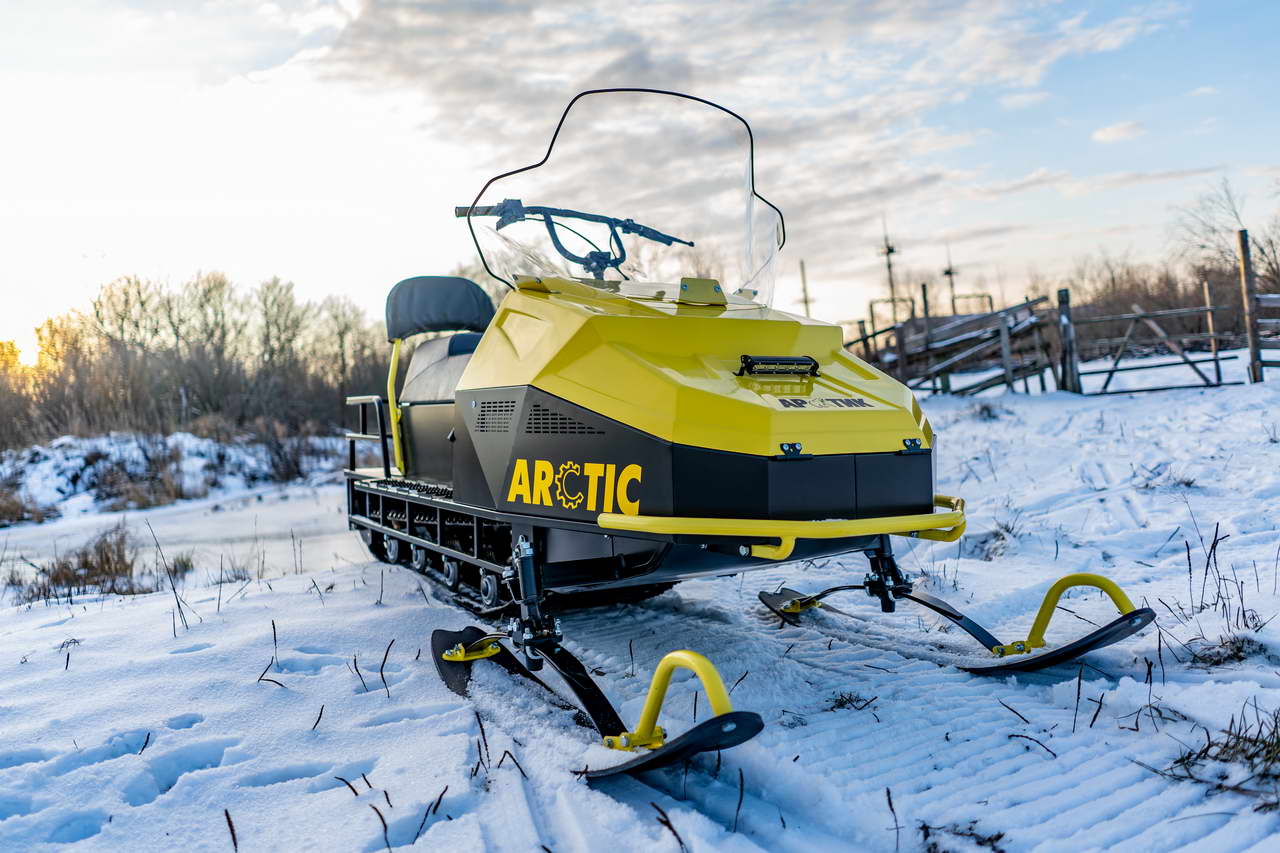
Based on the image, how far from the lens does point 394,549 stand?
521 centimetres

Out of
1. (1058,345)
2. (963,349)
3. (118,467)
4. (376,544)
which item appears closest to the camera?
(376,544)

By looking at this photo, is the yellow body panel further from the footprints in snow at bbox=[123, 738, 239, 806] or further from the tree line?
the tree line

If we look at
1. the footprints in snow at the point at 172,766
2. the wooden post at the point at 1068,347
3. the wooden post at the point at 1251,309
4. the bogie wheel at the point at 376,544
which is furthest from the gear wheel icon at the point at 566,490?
the wooden post at the point at 1251,309

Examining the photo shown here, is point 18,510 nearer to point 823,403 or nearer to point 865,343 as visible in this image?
point 823,403

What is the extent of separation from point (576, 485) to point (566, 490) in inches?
2.1

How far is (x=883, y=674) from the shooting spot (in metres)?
3.12

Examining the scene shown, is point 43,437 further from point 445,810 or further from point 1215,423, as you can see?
point 1215,423

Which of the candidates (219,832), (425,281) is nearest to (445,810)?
(219,832)

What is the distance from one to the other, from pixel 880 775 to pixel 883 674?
855 millimetres

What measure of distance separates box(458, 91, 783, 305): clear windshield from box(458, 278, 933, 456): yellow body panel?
30 centimetres

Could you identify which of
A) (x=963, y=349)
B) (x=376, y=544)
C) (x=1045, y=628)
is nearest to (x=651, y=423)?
(x=1045, y=628)

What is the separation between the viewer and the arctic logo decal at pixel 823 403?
2.66m

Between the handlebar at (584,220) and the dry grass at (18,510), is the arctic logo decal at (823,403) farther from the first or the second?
the dry grass at (18,510)

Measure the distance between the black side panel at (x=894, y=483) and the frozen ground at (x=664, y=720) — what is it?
2.25 ft
